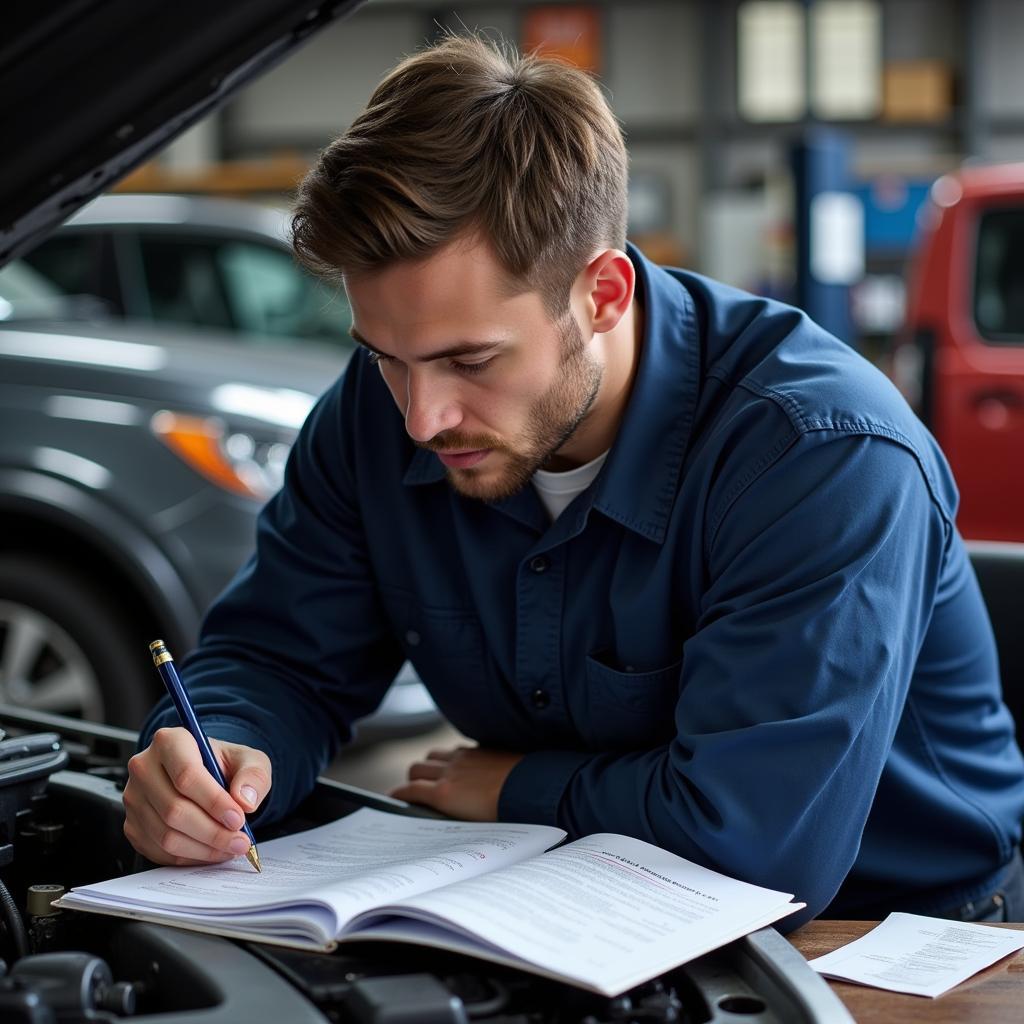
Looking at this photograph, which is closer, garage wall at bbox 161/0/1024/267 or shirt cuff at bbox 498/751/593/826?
shirt cuff at bbox 498/751/593/826

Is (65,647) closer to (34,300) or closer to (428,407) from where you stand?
(34,300)

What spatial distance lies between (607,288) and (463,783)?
460 mm

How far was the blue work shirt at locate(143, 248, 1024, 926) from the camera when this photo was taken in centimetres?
105

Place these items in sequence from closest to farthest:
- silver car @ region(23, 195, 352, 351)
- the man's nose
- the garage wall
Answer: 1. the man's nose
2. silver car @ region(23, 195, 352, 351)
3. the garage wall

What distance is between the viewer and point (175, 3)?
93 cm

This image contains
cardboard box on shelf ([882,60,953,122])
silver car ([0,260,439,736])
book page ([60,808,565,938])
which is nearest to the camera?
book page ([60,808,565,938])

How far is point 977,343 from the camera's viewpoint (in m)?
3.87

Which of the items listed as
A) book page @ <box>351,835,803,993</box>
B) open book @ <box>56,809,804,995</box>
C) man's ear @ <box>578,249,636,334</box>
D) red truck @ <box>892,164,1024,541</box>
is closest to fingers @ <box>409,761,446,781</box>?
Answer: open book @ <box>56,809,804,995</box>

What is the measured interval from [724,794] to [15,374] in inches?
A: 78.8

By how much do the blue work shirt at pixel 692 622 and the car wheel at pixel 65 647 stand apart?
1.29m

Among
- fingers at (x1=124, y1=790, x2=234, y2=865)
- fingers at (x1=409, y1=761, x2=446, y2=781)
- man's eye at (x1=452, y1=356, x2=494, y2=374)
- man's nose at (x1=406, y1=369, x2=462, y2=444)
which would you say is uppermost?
man's eye at (x1=452, y1=356, x2=494, y2=374)

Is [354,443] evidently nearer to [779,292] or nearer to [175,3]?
[175,3]

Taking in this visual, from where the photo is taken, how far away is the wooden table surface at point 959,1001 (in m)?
0.81

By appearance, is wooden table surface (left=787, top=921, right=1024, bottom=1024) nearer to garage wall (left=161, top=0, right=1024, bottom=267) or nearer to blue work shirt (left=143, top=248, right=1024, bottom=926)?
blue work shirt (left=143, top=248, right=1024, bottom=926)
